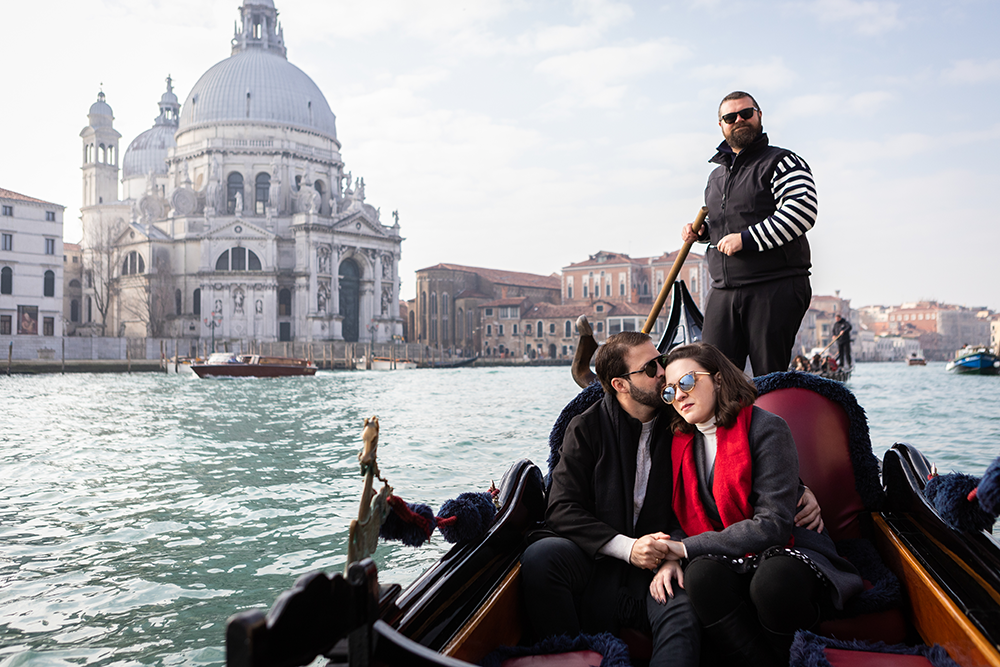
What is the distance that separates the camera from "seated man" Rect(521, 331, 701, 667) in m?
1.40

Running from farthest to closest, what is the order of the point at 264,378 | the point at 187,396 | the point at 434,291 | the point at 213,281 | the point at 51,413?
1. the point at 434,291
2. the point at 213,281
3. the point at 264,378
4. the point at 187,396
5. the point at 51,413

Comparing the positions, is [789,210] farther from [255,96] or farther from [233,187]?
[255,96]

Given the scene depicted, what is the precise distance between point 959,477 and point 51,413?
10272 mm

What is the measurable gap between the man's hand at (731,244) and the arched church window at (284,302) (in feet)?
96.8

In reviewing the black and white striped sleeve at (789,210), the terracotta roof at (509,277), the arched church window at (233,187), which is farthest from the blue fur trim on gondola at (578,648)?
the terracotta roof at (509,277)

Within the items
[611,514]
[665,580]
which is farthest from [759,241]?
[665,580]

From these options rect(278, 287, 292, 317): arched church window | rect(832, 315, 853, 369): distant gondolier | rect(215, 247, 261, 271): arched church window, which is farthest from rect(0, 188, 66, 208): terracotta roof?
rect(832, 315, 853, 369): distant gondolier

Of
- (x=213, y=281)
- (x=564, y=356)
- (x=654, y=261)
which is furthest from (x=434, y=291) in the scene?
(x=213, y=281)

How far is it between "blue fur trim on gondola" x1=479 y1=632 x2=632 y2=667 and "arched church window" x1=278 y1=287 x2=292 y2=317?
30.0m

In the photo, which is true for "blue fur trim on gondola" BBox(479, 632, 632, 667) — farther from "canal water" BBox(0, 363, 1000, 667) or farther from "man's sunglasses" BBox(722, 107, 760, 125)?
"man's sunglasses" BBox(722, 107, 760, 125)

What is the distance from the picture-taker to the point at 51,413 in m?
9.43

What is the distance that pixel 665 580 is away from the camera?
1343 mm

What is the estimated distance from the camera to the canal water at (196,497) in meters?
2.38

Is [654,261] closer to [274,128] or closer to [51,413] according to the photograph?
[274,128]
